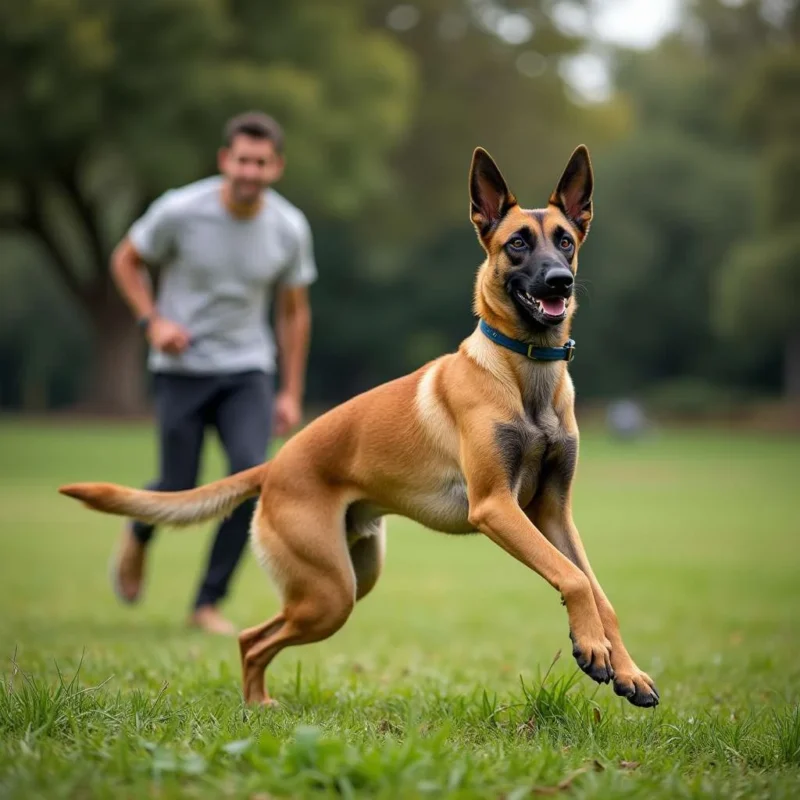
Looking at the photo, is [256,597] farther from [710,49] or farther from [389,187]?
[710,49]

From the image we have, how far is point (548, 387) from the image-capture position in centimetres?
420

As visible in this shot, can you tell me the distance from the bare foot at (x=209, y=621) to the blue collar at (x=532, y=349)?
373cm

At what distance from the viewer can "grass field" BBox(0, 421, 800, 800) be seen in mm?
2936

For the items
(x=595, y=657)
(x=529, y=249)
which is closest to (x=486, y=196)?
(x=529, y=249)

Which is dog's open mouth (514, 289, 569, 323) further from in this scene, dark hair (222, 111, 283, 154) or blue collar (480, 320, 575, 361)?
dark hair (222, 111, 283, 154)

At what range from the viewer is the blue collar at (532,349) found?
4.19m

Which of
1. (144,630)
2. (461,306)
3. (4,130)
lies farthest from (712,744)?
(461,306)

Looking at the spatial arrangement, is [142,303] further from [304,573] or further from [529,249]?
[529,249]

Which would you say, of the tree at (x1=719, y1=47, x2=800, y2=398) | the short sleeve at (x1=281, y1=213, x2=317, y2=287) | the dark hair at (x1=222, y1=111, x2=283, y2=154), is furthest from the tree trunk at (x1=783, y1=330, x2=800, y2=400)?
the dark hair at (x1=222, y1=111, x2=283, y2=154)

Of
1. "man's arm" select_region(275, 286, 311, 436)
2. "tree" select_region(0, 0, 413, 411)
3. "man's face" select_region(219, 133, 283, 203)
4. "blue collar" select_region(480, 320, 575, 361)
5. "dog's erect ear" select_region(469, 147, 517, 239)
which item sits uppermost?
"tree" select_region(0, 0, 413, 411)

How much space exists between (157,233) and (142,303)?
0.45 metres

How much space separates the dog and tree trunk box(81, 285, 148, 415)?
2955 cm

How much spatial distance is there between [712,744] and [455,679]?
1.87 metres

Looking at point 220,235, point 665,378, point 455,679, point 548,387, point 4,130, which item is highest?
point 4,130
